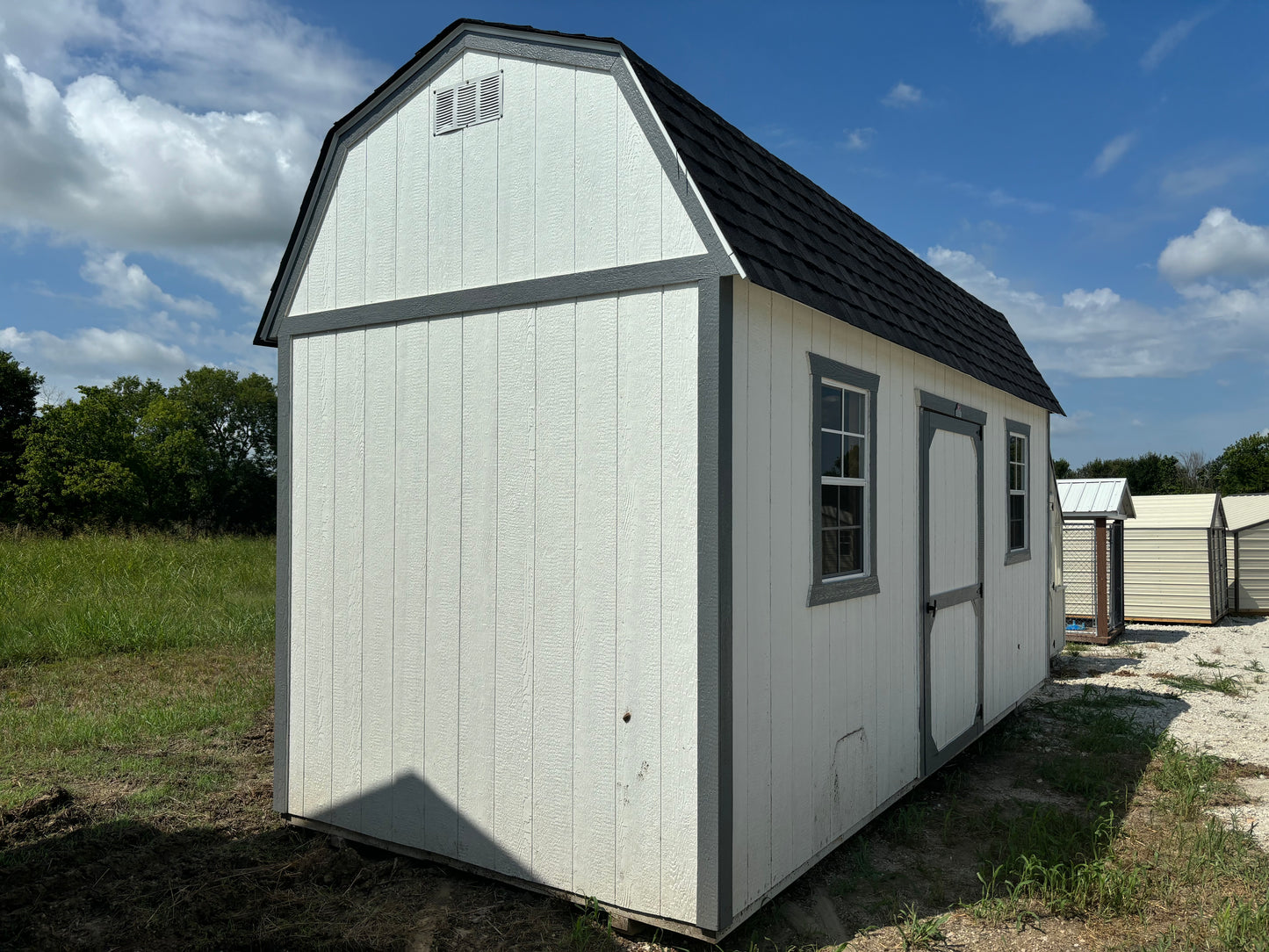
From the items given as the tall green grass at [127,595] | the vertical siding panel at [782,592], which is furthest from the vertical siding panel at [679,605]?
the tall green grass at [127,595]

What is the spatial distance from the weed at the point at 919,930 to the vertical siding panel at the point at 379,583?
258cm

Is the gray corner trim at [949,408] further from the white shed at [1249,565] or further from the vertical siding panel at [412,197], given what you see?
the white shed at [1249,565]

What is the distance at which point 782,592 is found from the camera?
3.99 meters

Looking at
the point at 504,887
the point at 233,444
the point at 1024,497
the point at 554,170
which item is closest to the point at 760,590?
the point at 504,887

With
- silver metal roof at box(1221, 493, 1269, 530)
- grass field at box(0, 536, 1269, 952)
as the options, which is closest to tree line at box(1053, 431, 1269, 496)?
silver metal roof at box(1221, 493, 1269, 530)

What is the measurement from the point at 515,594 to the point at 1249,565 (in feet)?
62.7

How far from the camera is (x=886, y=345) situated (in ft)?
17.3

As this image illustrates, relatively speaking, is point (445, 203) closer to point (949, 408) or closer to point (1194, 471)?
point (949, 408)

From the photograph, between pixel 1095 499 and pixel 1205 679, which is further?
pixel 1095 499

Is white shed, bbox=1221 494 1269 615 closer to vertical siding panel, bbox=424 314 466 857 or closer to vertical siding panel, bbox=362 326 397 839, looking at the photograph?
vertical siding panel, bbox=424 314 466 857

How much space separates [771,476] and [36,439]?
3184 cm

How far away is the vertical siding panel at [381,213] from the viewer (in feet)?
15.2

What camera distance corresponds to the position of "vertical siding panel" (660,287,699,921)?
354 centimetres

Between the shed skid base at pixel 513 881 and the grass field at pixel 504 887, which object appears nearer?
the shed skid base at pixel 513 881
